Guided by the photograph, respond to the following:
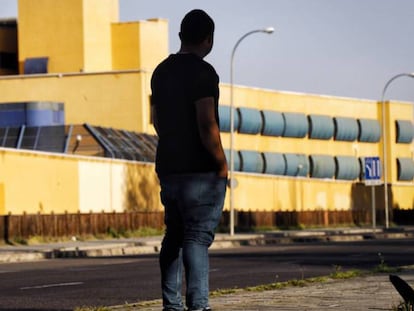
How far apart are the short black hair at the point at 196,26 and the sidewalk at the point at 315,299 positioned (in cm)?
336

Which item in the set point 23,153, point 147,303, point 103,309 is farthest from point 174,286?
point 23,153

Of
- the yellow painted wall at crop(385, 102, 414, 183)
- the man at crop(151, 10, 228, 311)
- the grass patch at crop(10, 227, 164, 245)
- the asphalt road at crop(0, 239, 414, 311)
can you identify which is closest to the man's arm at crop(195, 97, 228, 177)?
the man at crop(151, 10, 228, 311)

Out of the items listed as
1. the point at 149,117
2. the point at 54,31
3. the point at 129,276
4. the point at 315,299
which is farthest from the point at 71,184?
the point at 315,299

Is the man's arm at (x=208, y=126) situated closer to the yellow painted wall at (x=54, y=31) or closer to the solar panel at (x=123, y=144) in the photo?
the solar panel at (x=123, y=144)

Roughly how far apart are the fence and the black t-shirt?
33567mm

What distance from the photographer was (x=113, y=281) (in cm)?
1950

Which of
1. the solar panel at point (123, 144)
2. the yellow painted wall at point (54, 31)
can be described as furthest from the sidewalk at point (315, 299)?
the yellow painted wall at point (54, 31)

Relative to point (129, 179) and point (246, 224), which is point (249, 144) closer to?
point (246, 224)

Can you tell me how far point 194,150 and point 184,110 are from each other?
0.29 m

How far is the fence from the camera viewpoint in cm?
4294

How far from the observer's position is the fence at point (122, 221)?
141ft

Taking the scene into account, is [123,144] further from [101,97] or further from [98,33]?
[98,33]

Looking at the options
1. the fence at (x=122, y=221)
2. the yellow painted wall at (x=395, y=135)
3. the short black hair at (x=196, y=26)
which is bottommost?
the fence at (x=122, y=221)

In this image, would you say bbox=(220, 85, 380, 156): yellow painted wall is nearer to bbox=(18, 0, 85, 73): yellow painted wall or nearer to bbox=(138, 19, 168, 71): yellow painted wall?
bbox=(138, 19, 168, 71): yellow painted wall
